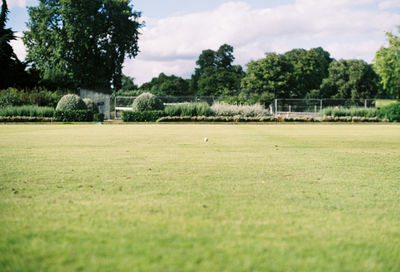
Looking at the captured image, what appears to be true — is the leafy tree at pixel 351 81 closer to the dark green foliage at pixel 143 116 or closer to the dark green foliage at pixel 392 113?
the dark green foliage at pixel 392 113

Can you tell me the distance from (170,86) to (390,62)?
44.5 meters

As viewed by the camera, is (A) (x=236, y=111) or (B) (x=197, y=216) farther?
(A) (x=236, y=111)

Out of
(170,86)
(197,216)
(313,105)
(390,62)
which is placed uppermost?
(390,62)

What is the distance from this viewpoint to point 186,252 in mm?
2553

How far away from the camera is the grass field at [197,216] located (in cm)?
246

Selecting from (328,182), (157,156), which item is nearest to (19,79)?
(157,156)

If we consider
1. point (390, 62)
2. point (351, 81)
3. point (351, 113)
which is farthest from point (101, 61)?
point (390, 62)

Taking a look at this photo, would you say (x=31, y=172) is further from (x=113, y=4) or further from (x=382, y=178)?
(x=113, y=4)

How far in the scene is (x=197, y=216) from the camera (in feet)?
11.1

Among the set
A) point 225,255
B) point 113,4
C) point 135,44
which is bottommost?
point 225,255

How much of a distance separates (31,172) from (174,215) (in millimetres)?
3306

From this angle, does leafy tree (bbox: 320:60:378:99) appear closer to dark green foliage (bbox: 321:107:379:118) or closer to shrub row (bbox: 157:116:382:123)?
dark green foliage (bbox: 321:107:379:118)

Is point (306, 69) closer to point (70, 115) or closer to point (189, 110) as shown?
point (189, 110)

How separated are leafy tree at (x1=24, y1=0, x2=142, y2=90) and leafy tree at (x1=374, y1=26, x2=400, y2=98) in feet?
114
